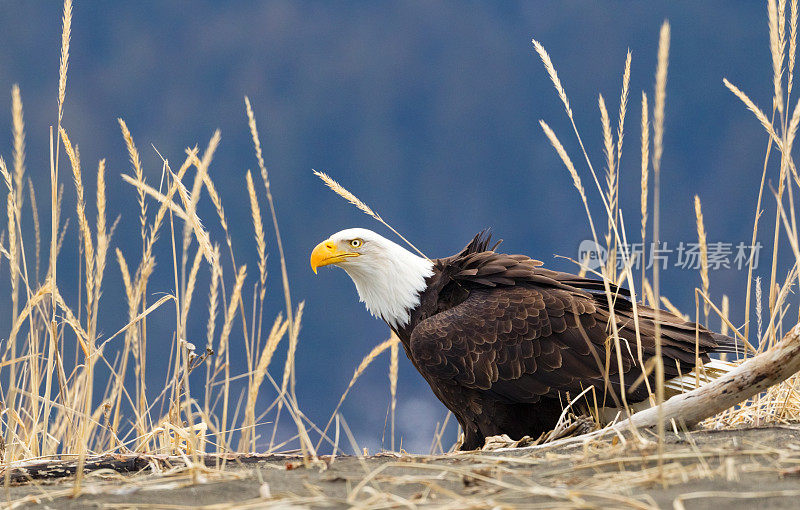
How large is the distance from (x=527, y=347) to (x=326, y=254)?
55.0 inches

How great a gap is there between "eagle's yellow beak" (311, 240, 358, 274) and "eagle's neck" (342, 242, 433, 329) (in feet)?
0.50

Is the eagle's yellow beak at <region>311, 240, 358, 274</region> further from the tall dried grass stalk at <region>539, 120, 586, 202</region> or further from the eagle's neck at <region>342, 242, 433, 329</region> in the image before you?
the tall dried grass stalk at <region>539, 120, 586, 202</region>

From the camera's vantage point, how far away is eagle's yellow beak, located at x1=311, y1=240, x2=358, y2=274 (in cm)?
477

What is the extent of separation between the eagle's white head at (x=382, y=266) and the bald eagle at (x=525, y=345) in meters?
0.23

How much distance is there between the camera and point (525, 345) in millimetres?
4230

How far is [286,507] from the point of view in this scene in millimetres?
1891

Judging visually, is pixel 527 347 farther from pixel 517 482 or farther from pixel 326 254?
pixel 517 482

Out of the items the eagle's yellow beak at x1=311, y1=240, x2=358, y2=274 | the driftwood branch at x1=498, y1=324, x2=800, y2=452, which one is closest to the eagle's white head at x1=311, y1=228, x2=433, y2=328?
the eagle's yellow beak at x1=311, y1=240, x2=358, y2=274

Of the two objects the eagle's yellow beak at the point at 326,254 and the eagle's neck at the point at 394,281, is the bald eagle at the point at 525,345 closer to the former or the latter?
the eagle's neck at the point at 394,281

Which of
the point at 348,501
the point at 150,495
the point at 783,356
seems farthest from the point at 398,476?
the point at 783,356

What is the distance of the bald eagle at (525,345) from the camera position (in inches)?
162

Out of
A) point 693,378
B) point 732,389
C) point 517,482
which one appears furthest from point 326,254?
point 517,482

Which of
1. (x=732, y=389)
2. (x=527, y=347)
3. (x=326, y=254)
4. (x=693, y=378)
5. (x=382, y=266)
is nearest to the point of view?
(x=732, y=389)

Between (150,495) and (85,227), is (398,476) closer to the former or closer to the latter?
(150,495)
